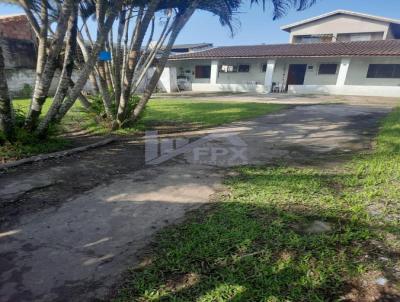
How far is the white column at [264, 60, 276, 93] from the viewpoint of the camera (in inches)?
850

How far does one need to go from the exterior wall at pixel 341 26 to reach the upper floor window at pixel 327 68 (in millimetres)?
6285

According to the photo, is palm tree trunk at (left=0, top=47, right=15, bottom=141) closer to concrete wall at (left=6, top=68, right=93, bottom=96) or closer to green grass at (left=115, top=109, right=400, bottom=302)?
green grass at (left=115, top=109, right=400, bottom=302)

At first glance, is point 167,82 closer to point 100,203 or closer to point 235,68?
point 235,68

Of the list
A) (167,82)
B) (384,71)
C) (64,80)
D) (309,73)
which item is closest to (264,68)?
(309,73)

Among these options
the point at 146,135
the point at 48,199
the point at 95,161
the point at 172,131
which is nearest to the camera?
the point at 48,199

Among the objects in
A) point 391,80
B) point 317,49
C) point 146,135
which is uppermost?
point 317,49

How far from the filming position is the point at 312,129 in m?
8.08

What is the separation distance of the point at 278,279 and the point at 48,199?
2.92m

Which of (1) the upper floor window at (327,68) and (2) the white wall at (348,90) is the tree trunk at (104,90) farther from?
(1) the upper floor window at (327,68)

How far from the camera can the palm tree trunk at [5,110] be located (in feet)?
15.7

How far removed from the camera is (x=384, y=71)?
1933cm

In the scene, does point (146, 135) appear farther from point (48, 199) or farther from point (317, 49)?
point (317, 49)

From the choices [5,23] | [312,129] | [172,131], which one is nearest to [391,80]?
[312,129]

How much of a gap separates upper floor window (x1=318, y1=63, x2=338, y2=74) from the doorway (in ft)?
3.87
